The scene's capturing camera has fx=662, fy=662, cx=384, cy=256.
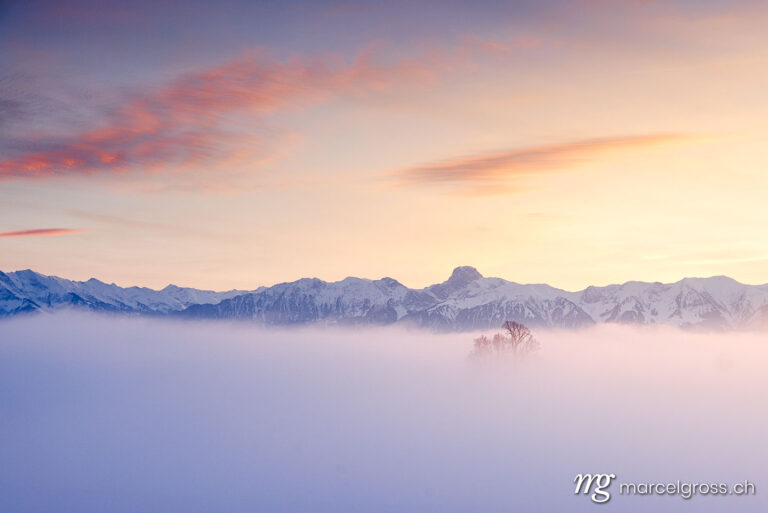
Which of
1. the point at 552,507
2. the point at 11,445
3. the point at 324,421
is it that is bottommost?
the point at 11,445

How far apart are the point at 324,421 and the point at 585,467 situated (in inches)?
3841

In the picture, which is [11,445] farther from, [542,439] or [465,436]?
[542,439]

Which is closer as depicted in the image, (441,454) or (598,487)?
(598,487)

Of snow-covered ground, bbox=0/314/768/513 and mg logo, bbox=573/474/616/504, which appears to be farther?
snow-covered ground, bbox=0/314/768/513

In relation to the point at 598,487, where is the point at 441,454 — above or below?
below

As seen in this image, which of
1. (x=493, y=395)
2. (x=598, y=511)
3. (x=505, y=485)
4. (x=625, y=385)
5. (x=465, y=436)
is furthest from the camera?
(x=625, y=385)

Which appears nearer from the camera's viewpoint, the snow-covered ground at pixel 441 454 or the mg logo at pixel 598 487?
the mg logo at pixel 598 487

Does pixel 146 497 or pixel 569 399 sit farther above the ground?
pixel 569 399

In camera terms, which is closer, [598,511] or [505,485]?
[598,511]

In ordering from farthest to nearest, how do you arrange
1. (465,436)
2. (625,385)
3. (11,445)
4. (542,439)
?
1. (625,385)
2. (11,445)
3. (465,436)
4. (542,439)

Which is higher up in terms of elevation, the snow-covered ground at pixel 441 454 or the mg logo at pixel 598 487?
the mg logo at pixel 598 487

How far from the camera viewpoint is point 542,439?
351 feet

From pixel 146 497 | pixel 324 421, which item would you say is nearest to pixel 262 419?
pixel 324 421

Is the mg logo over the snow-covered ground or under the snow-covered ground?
over
